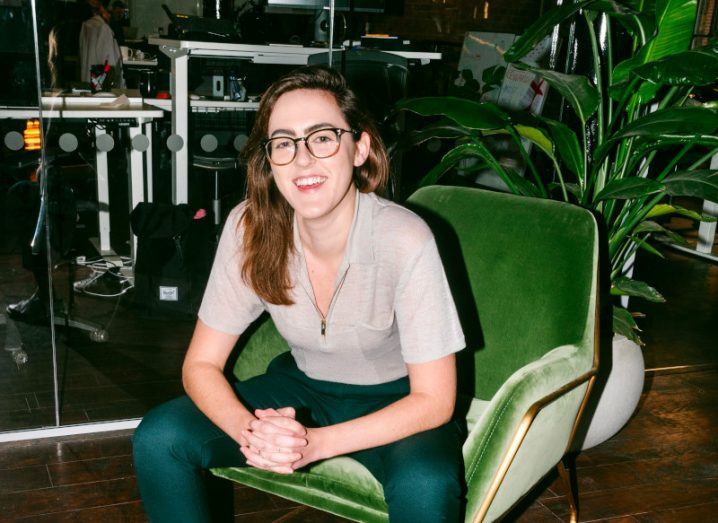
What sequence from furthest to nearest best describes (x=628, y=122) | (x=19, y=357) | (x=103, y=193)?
(x=103, y=193) < (x=19, y=357) < (x=628, y=122)

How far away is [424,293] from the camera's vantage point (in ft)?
4.55

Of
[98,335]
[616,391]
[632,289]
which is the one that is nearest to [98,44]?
[98,335]

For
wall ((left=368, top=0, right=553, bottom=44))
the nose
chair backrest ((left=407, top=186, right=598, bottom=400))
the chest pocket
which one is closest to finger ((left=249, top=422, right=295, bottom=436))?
the chest pocket

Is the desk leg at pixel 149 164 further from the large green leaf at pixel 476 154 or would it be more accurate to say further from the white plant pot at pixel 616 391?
the white plant pot at pixel 616 391

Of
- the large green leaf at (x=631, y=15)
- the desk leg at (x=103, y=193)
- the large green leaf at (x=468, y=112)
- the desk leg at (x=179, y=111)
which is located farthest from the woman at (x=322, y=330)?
the desk leg at (x=103, y=193)

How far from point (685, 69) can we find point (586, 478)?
49.6 inches

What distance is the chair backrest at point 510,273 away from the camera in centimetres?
163

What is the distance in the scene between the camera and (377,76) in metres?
3.11

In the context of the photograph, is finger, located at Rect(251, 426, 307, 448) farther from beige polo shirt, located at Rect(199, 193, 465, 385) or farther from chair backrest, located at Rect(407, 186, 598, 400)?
chair backrest, located at Rect(407, 186, 598, 400)

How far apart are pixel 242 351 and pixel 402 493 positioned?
0.63m

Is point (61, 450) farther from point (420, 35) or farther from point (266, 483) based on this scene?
point (420, 35)

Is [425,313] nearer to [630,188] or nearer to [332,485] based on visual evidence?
[332,485]

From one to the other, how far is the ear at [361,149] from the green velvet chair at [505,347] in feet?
1.39

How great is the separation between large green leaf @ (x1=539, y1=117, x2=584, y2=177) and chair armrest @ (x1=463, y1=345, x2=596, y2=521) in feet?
2.18
